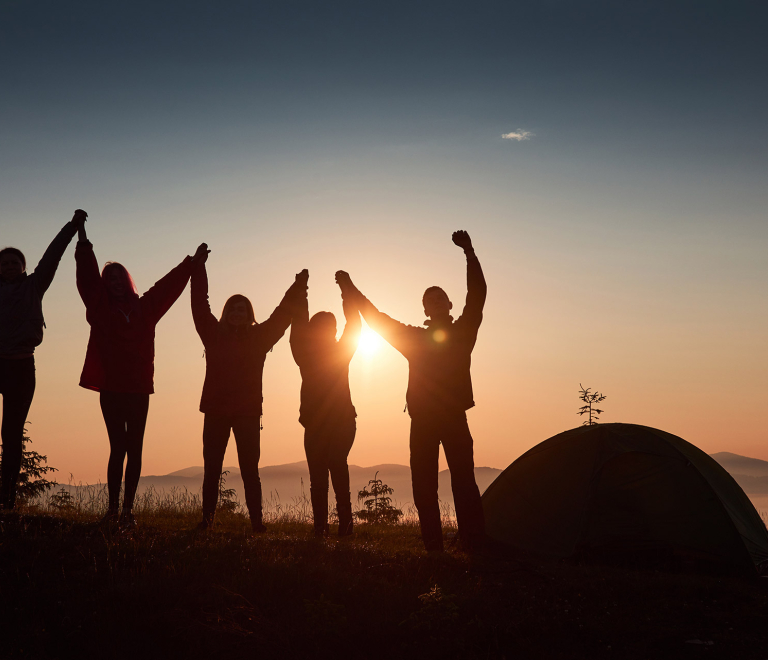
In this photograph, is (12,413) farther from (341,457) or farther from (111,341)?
(341,457)

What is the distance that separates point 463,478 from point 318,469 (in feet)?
5.96

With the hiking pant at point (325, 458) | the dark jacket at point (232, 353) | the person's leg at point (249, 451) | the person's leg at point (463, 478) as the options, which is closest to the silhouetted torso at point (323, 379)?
the hiking pant at point (325, 458)

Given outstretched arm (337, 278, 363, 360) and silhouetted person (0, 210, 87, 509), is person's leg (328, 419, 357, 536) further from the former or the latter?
silhouetted person (0, 210, 87, 509)

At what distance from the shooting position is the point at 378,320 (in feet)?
24.9

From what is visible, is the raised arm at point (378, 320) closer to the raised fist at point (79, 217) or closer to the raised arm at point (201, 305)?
the raised arm at point (201, 305)

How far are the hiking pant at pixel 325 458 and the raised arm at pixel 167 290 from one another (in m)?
2.32

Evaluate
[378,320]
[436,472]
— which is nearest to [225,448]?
Result: [378,320]

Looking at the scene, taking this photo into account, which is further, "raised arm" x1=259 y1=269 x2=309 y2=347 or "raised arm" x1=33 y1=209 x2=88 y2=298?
"raised arm" x1=259 y1=269 x2=309 y2=347

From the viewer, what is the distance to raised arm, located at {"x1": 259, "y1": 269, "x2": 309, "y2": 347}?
314 inches

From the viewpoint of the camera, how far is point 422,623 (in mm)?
4914

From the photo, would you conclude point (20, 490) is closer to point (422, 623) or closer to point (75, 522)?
point (75, 522)

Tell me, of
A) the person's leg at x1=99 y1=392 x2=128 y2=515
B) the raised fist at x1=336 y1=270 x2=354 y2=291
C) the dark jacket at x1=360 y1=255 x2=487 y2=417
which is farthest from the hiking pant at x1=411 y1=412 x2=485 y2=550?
the person's leg at x1=99 y1=392 x2=128 y2=515

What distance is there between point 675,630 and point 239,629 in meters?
3.53

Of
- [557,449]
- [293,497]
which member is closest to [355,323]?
[557,449]
